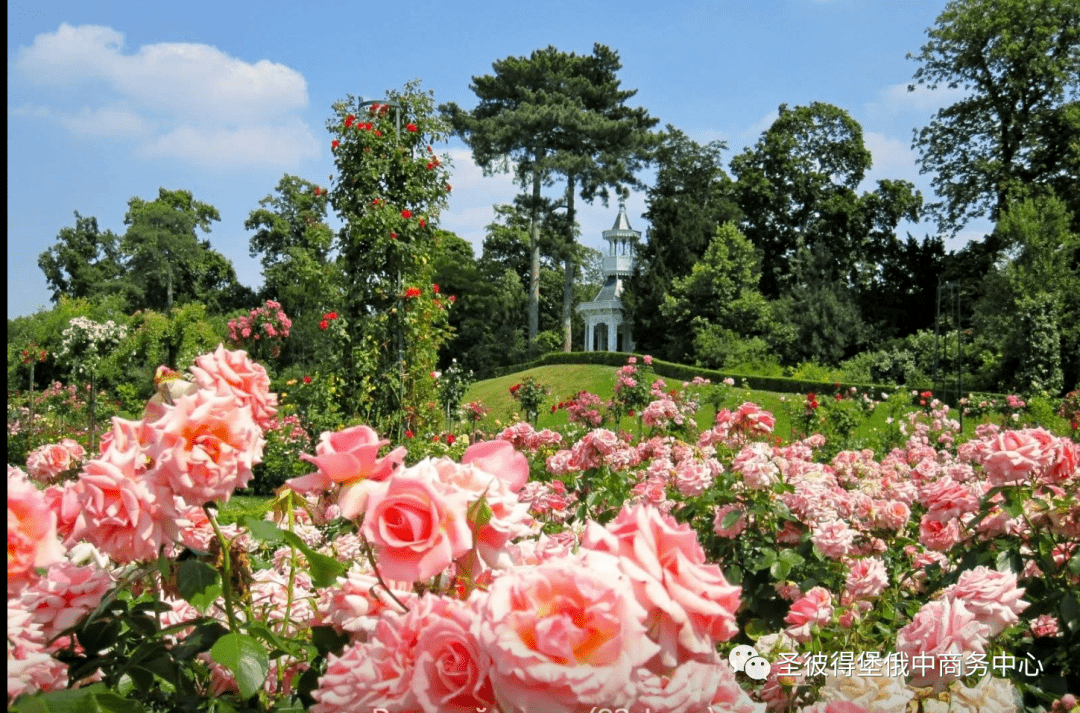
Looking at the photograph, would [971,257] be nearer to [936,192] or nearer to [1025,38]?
[936,192]

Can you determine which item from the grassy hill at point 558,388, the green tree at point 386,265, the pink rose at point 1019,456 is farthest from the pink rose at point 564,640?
the grassy hill at point 558,388

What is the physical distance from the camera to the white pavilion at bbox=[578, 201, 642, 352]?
114 ft

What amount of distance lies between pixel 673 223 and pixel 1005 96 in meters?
10.4

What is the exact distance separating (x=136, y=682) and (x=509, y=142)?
27.1 m

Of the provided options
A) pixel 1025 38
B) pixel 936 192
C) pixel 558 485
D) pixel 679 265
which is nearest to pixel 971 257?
pixel 936 192

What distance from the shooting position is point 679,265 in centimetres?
3114

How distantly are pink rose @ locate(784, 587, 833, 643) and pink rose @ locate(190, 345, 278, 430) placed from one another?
109 cm

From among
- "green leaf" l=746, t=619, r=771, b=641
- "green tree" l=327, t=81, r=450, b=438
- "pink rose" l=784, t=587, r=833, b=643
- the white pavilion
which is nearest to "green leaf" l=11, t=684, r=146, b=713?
"pink rose" l=784, t=587, r=833, b=643

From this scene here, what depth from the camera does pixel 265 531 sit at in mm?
1178

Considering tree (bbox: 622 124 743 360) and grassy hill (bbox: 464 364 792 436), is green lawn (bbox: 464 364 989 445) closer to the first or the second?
grassy hill (bbox: 464 364 792 436)

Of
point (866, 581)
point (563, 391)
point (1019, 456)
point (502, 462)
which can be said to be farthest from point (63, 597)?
point (563, 391)

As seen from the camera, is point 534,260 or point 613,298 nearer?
point 534,260

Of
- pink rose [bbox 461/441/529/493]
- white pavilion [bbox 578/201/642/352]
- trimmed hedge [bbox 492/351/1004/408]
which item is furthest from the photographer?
white pavilion [bbox 578/201/642/352]

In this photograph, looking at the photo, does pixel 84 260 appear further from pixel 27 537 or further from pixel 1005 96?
pixel 27 537
